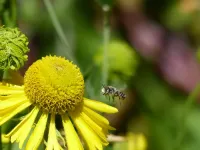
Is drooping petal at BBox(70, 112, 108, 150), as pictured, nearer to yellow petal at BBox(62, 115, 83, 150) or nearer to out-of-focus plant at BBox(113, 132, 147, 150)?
yellow petal at BBox(62, 115, 83, 150)

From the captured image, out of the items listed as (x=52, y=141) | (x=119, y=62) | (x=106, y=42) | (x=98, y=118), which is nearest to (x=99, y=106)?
(x=98, y=118)

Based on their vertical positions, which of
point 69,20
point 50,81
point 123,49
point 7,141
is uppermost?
point 69,20

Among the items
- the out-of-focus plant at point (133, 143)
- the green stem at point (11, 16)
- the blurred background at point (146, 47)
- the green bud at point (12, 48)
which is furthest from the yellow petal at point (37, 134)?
the blurred background at point (146, 47)

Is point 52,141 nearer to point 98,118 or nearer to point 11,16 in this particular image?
point 98,118

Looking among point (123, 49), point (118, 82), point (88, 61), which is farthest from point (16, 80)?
point (88, 61)

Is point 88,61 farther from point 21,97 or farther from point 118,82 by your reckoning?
point 21,97

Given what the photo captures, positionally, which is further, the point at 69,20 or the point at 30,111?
the point at 69,20

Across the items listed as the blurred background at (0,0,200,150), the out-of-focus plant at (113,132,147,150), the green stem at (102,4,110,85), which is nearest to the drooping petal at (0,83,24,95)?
the green stem at (102,4,110,85)

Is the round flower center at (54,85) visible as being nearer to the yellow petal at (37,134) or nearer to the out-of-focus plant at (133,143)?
the yellow petal at (37,134)
